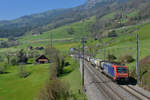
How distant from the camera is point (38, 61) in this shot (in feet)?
373

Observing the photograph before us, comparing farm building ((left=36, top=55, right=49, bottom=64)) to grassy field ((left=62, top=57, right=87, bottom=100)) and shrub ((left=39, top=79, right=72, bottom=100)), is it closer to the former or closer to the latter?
grassy field ((left=62, top=57, right=87, bottom=100))

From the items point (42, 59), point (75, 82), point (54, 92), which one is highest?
point (54, 92)

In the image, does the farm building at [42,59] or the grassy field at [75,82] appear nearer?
the grassy field at [75,82]

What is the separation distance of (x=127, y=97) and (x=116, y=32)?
140 meters

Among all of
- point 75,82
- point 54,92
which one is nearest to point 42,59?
point 75,82

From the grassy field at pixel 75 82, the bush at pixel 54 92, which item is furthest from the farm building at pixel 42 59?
the bush at pixel 54 92

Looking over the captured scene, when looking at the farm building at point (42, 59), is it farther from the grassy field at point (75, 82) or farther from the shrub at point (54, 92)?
the shrub at point (54, 92)

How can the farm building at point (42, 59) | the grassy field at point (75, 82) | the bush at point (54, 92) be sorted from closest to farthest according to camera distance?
1. the bush at point (54, 92)
2. the grassy field at point (75, 82)
3. the farm building at point (42, 59)

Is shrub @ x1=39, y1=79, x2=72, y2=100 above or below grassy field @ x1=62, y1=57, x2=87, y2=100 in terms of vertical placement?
above

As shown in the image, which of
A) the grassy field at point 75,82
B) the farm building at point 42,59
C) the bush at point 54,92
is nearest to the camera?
the bush at point 54,92

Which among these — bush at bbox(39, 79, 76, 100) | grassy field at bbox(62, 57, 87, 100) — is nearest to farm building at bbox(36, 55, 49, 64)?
grassy field at bbox(62, 57, 87, 100)

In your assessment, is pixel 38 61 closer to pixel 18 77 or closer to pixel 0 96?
pixel 18 77

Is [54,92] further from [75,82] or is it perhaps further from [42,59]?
[42,59]

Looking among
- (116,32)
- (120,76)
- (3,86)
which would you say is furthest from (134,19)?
(120,76)
